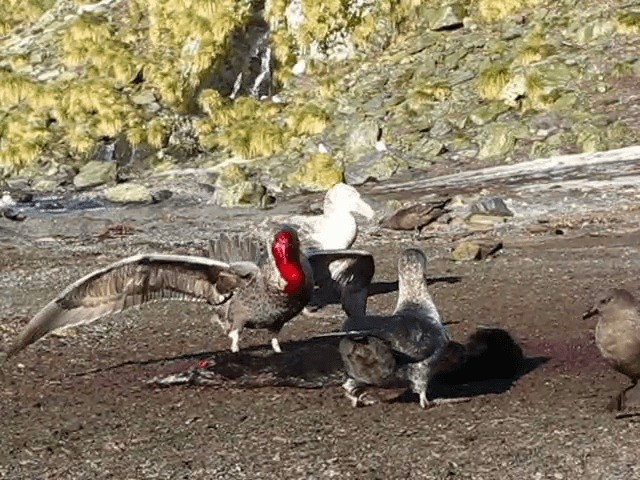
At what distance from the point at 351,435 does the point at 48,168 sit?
22.5m

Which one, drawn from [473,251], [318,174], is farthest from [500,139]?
[473,251]

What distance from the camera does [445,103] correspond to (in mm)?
27359

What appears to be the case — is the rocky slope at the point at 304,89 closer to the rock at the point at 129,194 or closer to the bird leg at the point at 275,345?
the rock at the point at 129,194

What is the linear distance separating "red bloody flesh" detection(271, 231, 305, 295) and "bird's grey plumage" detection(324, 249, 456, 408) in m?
Answer: 1.06

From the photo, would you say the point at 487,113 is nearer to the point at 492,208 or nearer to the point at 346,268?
the point at 492,208

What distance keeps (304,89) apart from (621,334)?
25.4m

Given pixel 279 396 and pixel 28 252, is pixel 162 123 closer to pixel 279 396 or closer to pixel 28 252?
pixel 28 252

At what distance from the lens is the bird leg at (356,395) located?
27.9ft

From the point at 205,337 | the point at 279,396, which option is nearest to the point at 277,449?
the point at 279,396

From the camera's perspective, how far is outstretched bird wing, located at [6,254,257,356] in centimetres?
934

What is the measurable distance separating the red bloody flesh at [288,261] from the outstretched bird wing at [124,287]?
51 centimetres

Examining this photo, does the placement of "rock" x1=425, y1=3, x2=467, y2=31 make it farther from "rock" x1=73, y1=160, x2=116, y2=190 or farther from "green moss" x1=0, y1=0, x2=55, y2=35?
"green moss" x1=0, y1=0, x2=55, y2=35

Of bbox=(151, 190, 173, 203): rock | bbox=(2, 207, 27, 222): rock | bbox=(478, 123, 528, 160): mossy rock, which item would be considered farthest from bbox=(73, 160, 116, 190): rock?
bbox=(478, 123, 528, 160): mossy rock

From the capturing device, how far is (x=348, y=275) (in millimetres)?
10312
